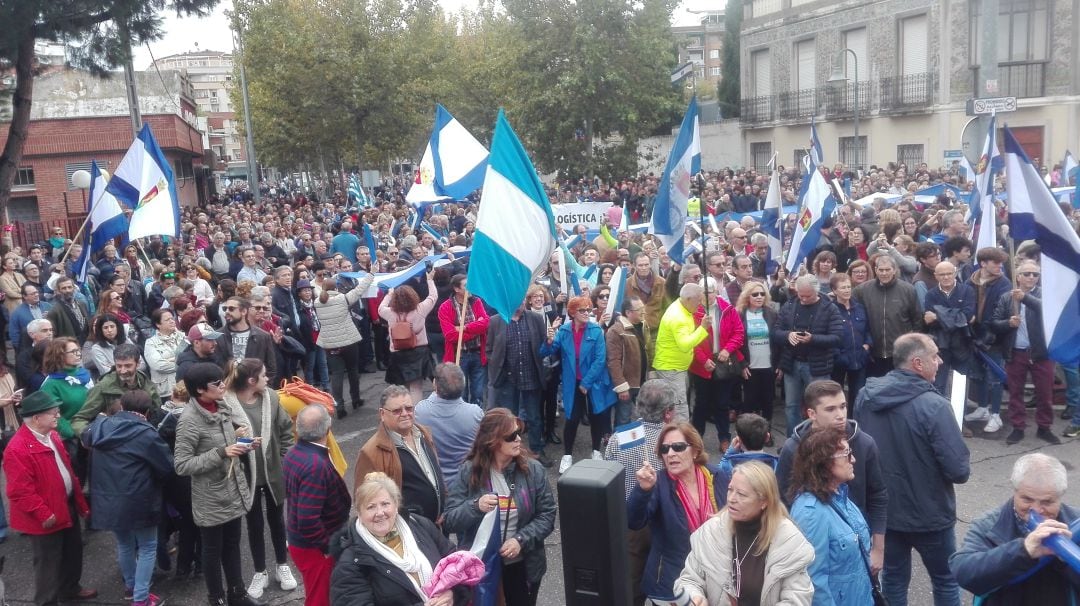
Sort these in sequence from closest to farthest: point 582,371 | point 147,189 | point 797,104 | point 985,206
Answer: point 582,371, point 985,206, point 147,189, point 797,104

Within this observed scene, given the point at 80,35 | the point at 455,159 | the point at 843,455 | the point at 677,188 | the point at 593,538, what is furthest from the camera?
the point at 80,35

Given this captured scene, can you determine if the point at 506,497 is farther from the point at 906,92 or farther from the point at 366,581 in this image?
the point at 906,92

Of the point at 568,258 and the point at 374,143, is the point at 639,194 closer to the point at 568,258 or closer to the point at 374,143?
the point at 374,143

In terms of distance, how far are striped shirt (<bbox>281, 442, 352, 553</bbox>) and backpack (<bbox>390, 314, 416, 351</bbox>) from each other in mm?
3879

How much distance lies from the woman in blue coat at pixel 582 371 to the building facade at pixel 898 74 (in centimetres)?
1858

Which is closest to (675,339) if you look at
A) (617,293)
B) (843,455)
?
(617,293)

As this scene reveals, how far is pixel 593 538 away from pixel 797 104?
32.6 meters

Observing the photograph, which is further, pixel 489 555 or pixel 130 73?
pixel 130 73

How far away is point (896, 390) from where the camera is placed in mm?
4590

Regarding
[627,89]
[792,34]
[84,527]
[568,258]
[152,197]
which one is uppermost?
[792,34]

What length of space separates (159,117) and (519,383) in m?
29.4

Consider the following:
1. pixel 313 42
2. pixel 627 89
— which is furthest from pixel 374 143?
pixel 627 89

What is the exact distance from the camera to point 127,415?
5426 millimetres

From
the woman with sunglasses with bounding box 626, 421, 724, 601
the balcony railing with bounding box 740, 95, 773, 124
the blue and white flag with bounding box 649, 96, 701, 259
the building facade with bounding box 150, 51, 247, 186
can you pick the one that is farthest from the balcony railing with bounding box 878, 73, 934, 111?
the building facade with bounding box 150, 51, 247, 186
